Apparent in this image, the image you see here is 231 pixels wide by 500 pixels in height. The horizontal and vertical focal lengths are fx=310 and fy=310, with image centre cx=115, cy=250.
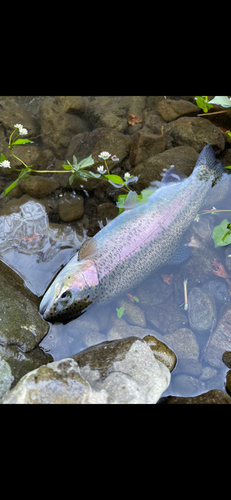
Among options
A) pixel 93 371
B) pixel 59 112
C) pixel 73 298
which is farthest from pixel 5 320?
pixel 59 112

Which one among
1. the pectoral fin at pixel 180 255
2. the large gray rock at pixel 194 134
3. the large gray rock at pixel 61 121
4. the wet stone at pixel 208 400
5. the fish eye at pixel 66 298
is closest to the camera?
the wet stone at pixel 208 400

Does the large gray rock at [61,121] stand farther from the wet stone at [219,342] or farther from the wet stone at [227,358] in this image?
the wet stone at [227,358]

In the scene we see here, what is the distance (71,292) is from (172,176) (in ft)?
8.23

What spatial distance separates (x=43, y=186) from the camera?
5.08 metres

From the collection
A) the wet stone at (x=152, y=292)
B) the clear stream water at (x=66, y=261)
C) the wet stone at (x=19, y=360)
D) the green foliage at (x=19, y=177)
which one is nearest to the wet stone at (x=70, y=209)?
the clear stream water at (x=66, y=261)

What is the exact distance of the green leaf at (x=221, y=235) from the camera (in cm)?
473

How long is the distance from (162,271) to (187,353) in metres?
1.29

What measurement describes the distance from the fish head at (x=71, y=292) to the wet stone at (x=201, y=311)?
59.3 inches

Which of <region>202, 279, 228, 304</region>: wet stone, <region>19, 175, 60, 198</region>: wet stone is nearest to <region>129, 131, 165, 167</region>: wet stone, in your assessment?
<region>19, 175, 60, 198</region>: wet stone

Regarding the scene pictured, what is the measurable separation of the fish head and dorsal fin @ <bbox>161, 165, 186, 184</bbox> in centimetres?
189

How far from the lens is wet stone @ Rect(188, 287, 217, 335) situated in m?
4.56

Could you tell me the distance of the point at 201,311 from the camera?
4.62 metres

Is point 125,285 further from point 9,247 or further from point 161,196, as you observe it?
→ point 9,247

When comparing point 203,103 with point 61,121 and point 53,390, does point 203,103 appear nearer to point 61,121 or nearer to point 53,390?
point 61,121
